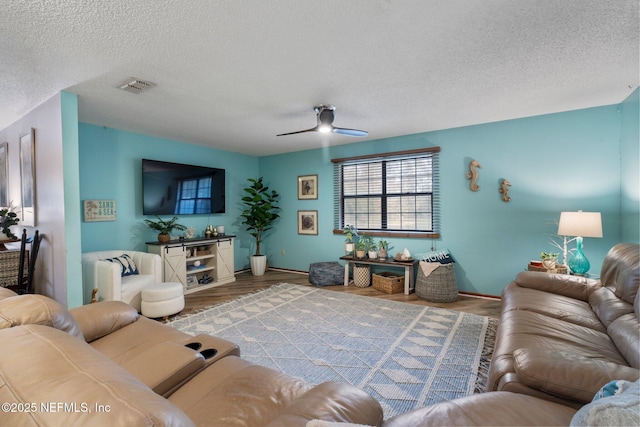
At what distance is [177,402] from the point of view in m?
1.19

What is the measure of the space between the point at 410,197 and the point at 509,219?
1.39 m

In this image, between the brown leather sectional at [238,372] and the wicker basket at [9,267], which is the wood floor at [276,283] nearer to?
the brown leather sectional at [238,372]

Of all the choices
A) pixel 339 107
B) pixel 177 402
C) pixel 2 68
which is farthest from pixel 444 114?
pixel 2 68

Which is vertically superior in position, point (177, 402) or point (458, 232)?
point (458, 232)

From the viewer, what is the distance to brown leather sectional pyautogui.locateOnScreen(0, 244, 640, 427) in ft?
1.91

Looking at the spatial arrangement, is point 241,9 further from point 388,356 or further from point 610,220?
point 610,220

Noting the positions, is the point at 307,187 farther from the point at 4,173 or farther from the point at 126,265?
the point at 4,173

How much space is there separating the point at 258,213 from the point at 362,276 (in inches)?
94.2

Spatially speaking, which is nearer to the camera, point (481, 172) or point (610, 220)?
point (610, 220)

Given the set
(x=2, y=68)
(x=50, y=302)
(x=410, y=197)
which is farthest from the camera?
(x=410, y=197)

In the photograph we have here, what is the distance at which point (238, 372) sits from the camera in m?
1.36

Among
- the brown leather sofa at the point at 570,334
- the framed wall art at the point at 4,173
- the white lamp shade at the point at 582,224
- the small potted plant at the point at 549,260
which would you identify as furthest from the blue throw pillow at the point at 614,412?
the framed wall art at the point at 4,173

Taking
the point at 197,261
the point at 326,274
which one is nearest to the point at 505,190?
the point at 326,274

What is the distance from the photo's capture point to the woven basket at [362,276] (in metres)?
4.70
